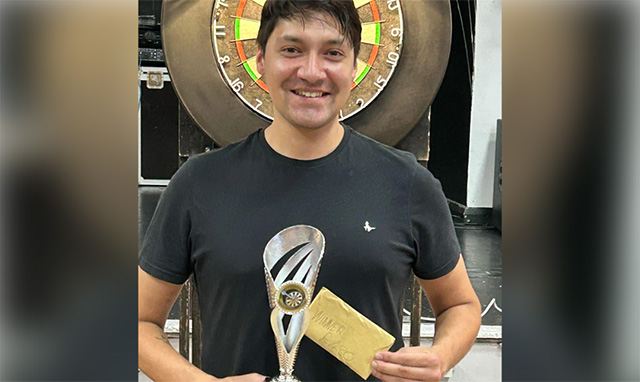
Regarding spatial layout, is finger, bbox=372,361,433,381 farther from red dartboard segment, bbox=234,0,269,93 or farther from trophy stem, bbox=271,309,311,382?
red dartboard segment, bbox=234,0,269,93

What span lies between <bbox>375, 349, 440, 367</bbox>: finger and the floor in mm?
655

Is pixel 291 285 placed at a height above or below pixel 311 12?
below

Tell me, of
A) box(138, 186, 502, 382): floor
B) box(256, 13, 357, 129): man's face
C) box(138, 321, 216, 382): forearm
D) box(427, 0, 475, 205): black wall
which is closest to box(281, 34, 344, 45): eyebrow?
box(256, 13, 357, 129): man's face

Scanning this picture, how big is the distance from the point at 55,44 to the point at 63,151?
60mm

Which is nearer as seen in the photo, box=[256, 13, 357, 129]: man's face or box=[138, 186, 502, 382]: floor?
box=[256, 13, 357, 129]: man's face

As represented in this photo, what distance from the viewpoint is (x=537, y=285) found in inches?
17.6

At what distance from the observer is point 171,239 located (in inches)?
37.1

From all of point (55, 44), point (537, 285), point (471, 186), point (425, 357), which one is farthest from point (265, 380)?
→ point (471, 186)

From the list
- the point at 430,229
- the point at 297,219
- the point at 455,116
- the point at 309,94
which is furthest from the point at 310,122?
the point at 455,116

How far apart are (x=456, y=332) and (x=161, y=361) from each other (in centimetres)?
44

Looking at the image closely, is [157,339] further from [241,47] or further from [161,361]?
[241,47]

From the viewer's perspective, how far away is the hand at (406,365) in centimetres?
76

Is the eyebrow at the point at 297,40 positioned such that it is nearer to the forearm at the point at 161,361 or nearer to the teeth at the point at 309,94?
the teeth at the point at 309,94

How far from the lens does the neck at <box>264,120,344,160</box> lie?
0.94m
